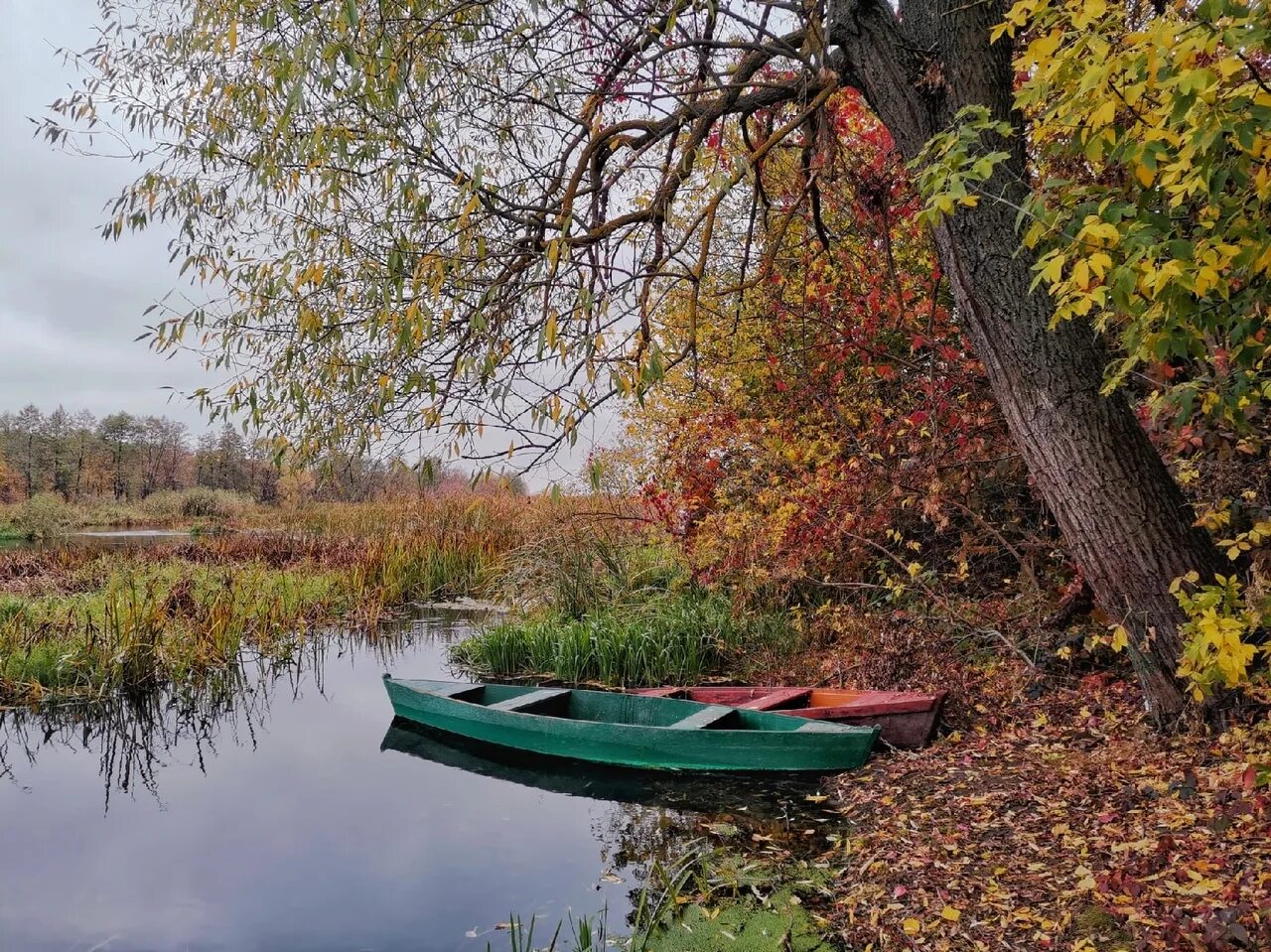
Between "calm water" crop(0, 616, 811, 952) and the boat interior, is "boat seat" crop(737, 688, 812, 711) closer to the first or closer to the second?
the boat interior

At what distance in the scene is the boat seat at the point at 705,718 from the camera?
18.8ft

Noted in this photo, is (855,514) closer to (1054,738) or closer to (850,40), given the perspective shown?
(1054,738)

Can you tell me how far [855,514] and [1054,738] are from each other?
207 centimetres

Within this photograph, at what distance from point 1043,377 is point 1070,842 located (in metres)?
2.02

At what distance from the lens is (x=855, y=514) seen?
21.0ft

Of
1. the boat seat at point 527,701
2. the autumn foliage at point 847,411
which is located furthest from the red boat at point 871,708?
the boat seat at point 527,701

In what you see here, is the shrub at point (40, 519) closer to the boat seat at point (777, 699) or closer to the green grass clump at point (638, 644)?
the green grass clump at point (638, 644)

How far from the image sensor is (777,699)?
20.1ft

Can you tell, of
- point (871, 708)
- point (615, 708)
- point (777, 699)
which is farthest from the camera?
point (615, 708)

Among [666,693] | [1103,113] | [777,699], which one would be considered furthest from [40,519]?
[1103,113]

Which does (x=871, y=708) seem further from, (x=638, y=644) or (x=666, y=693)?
(x=638, y=644)

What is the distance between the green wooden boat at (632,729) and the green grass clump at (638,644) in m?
1.21

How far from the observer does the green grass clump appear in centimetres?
800

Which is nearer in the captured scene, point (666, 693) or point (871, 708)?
point (871, 708)
